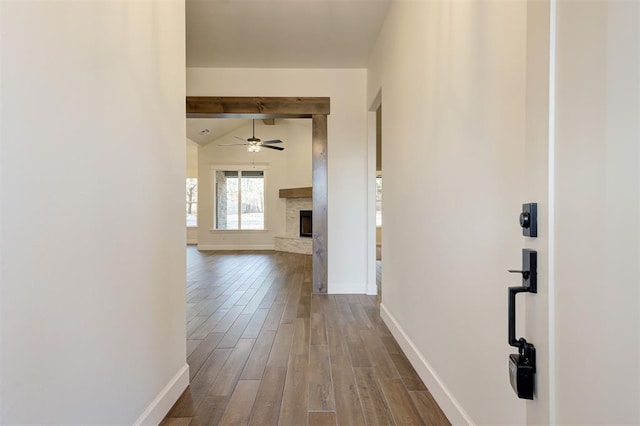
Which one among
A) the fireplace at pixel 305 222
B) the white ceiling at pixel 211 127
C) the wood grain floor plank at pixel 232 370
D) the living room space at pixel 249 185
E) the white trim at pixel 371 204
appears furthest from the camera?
the living room space at pixel 249 185

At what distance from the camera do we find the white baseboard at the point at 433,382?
1.51 metres

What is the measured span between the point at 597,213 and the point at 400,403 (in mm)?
1546

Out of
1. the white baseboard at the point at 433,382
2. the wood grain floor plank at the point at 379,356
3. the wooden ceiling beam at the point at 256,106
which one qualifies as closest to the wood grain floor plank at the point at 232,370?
the wood grain floor plank at the point at 379,356

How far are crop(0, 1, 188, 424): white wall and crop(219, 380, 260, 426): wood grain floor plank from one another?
1.00ft

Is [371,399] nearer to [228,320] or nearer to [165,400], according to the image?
[165,400]

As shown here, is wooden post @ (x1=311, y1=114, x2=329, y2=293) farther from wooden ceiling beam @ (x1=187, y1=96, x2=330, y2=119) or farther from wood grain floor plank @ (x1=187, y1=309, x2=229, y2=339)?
wood grain floor plank @ (x1=187, y1=309, x2=229, y2=339)

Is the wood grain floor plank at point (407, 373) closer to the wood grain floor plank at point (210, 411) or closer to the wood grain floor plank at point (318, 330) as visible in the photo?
the wood grain floor plank at point (318, 330)

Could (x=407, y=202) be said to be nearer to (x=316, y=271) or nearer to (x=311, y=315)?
(x=311, y=315)

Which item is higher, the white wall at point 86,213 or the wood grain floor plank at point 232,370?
the white wall at point 86,213

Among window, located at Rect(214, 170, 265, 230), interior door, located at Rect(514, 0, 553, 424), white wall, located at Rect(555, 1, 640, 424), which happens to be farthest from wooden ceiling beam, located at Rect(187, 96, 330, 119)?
window, located at Rect(214, 170, 265, 230)

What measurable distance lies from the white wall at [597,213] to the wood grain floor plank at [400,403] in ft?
3.71

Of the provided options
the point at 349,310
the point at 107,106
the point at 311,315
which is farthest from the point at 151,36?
the point at 349,310

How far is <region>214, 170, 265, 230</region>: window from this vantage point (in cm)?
955

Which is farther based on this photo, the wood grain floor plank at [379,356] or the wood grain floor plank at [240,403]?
the wood grain floor plank at [379,356]
